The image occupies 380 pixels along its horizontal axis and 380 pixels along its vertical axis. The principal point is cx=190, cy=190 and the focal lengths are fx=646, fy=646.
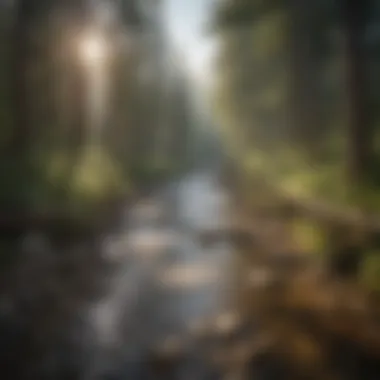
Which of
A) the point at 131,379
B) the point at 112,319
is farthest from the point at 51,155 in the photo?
the point at 131,379

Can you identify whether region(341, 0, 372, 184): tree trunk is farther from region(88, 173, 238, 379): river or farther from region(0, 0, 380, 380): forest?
region(88, 173, 238, 379): river

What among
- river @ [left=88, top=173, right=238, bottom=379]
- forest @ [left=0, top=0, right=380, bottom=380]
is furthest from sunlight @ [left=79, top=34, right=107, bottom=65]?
river @ [left=88, top=173, right=238, bottom=379]

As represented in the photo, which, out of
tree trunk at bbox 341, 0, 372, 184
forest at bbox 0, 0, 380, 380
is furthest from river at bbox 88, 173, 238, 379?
tree trunk at bbox 341, 0, 372, 184

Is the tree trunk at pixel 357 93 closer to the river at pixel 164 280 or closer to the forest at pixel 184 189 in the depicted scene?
the forest at pixel 184 189

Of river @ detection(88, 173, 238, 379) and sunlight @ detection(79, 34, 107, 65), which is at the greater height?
sunlight @ detection(79, 34, 107, 65)

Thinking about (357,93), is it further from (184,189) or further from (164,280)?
(164,280)

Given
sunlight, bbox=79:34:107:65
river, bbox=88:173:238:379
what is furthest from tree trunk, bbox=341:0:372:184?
sunlight, bbox=79:34:107:65

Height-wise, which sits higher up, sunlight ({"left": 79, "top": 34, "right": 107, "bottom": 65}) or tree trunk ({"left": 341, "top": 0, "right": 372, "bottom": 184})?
sunlight ({"left": 79, "top": 34, "right": 107, "bottom": 65})

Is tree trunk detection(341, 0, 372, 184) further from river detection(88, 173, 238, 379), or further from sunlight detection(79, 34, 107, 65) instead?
sunlight detection(79, 34, 107, 65)

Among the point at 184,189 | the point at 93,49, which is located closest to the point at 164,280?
the point at 184,189

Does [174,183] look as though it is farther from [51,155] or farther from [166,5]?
[166,5]

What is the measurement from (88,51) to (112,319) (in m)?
0.64

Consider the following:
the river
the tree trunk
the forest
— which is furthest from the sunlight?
the tree trunk

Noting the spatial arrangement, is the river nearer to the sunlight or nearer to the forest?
the forest
